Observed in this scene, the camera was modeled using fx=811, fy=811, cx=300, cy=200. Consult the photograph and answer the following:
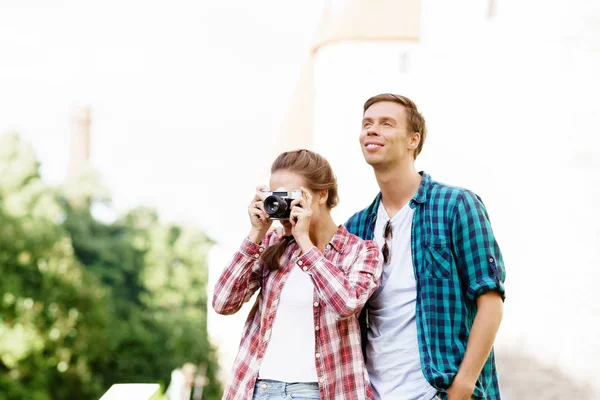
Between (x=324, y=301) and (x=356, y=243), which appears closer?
(x=324, y=301)

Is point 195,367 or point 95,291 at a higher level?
point 95,291

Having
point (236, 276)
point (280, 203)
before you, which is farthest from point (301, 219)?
point (236, 276)

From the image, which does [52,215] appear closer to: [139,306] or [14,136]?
[14,136]

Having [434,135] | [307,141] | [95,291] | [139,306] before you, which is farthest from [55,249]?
[434,135]

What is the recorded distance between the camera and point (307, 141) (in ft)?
77.9

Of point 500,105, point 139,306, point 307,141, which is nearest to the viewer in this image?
point 500,105

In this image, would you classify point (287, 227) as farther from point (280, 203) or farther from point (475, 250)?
point (475, 250)

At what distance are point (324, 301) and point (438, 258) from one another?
0.44 meters

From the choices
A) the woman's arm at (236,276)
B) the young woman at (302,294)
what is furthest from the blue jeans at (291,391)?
the woman's arm at (236,276)

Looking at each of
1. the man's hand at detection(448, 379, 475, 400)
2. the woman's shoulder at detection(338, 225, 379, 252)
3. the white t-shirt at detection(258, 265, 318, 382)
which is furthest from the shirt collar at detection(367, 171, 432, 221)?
the man's hand at detection(448, 379, 475, 400)

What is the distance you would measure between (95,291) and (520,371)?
2007cm

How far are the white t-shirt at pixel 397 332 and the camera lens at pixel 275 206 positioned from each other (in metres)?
0.45

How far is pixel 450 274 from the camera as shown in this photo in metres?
2.79

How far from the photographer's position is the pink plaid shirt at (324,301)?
2643 millimetres
